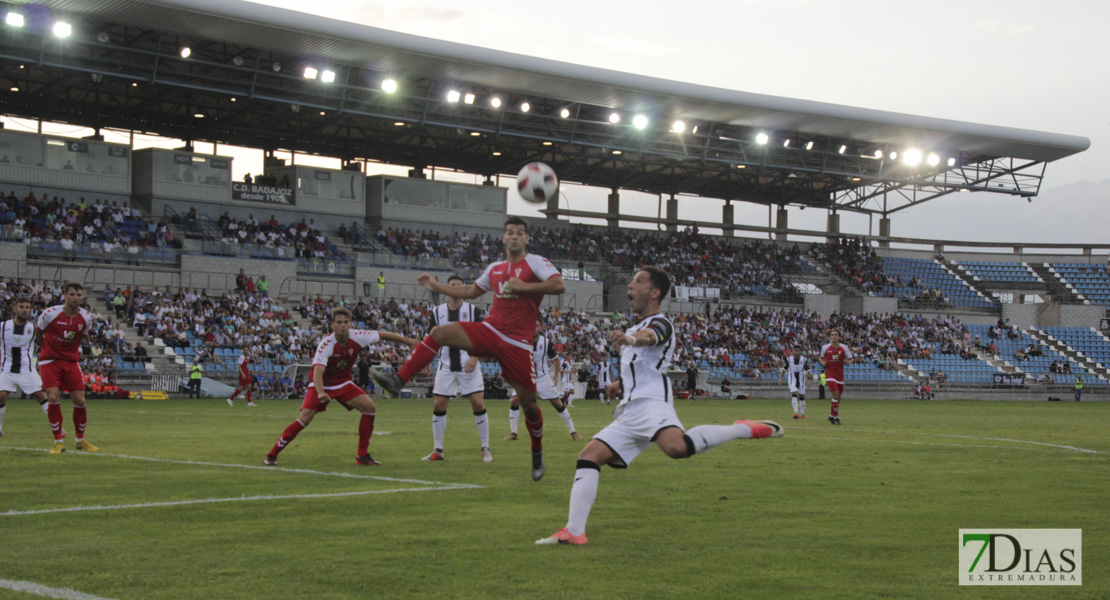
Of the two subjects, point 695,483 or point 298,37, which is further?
point 298,37

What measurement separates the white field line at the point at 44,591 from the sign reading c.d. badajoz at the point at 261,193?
Answer: 156ft

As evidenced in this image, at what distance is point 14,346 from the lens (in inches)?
658

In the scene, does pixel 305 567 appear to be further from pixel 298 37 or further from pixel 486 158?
pixel 486 158

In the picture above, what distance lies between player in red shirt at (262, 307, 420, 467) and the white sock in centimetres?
594

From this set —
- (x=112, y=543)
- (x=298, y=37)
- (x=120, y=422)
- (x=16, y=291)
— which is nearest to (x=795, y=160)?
(x=298, y=37)

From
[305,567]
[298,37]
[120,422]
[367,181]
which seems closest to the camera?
[305,567]

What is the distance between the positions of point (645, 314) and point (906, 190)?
66226 millimetres

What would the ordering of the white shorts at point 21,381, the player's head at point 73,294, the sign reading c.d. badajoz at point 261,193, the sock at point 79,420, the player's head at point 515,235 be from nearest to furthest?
the player's head at point 515,235, the player's head at point 73,294, the sock at point 79,420, the white shorts at point 21,381, the sign reading c.d. badajoz at point 261,193

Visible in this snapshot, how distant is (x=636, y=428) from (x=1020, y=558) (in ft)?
9.58

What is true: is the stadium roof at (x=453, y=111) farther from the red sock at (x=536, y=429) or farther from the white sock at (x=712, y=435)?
the white sock at (x=712, y=435)

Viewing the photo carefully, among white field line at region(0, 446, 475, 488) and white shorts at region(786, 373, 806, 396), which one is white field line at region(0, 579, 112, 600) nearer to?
white field line at region(0, 446, 475, 488)

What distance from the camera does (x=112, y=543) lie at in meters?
7.64

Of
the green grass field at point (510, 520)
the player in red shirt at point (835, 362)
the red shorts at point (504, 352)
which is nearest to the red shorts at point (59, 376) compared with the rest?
the green grass field at point (510, 520)

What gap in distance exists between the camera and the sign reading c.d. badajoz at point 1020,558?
22.4ft
